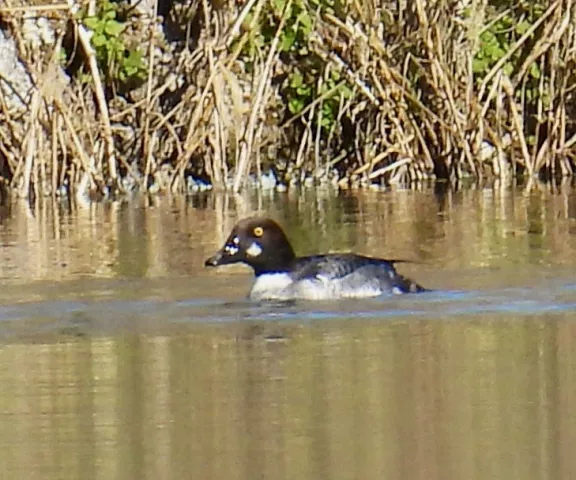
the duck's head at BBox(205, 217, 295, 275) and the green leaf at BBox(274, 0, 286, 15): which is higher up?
the green leaf at BBox(274, 0, 286, 15)

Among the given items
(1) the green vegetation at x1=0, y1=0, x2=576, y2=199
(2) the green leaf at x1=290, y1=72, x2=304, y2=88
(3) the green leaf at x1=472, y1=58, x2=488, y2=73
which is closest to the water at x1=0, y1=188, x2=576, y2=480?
(1) the green vegetation at x1=0, y1=0, x2=576, y2=199

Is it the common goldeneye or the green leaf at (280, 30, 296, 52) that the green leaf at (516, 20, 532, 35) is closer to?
the green leaf at (280, 30, 296, 52)

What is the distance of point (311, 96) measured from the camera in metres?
18.9

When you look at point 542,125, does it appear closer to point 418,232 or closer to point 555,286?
point 418,232

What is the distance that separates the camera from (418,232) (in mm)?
13578

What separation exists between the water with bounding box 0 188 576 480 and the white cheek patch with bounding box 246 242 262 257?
0.24m

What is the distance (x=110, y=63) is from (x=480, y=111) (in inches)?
134

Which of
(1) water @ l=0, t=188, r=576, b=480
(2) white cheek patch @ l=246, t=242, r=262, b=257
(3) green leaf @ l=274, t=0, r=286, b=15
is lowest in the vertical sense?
(1) water @ l=0, t=188, r=576, b=480

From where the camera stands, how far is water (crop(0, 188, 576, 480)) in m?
6.16

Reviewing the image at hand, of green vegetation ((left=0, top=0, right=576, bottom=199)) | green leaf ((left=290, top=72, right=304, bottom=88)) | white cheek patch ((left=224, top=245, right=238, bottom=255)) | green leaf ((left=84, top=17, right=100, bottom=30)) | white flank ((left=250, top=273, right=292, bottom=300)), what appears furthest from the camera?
green leaf ((left=290, top=72, right=304, bottom=88))

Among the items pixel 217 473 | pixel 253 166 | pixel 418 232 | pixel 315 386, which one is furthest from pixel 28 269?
pixel 253 166

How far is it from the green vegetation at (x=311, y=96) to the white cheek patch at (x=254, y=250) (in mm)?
6576

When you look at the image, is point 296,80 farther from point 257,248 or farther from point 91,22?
point 257,248

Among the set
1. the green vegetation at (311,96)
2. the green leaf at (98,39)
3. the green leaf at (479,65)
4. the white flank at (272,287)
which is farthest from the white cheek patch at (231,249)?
the green leaf at (479,65)
